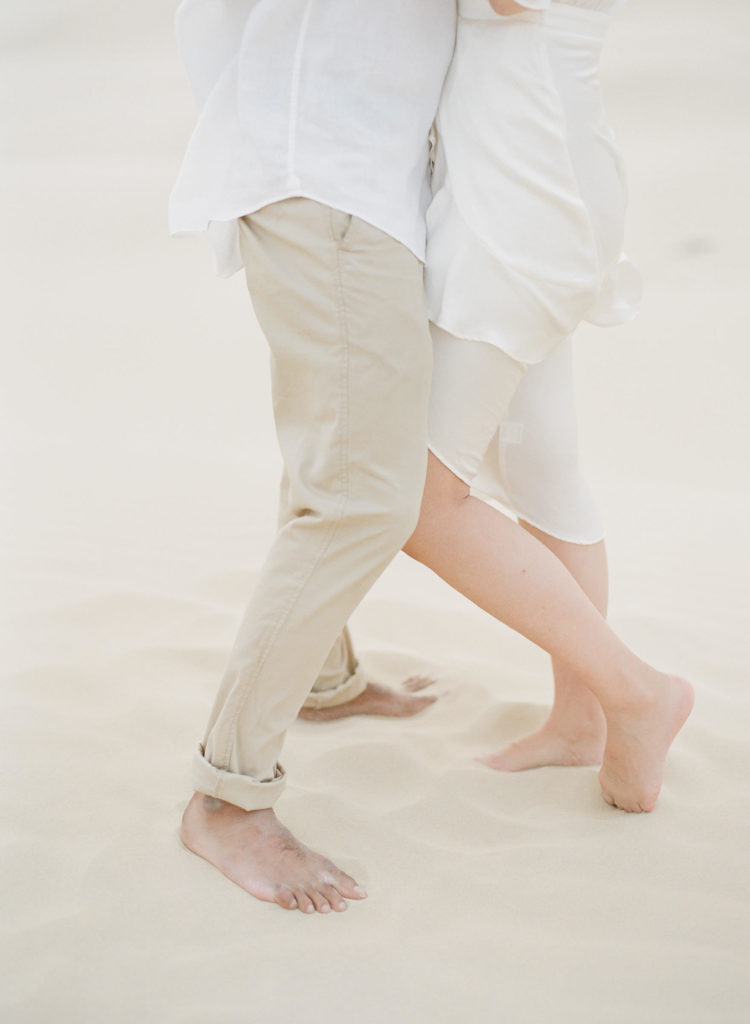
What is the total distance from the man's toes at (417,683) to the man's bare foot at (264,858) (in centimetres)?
85

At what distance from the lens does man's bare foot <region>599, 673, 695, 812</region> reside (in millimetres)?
2039

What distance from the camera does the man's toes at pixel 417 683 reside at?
2.71 m

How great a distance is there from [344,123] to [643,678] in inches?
41.2

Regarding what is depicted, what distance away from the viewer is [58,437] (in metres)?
5.93

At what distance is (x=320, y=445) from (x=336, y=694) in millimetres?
919

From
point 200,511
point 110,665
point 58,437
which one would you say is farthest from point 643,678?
point 58,437

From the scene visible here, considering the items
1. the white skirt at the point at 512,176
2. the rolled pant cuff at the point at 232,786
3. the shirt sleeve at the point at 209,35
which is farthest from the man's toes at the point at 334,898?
the shirt sleeve at the point at 209,35

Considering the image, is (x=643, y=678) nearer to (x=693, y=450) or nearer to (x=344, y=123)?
(x=344, y=123)

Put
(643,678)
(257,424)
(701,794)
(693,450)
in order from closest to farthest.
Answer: (643,678) < (701,794) < (693,450) < (257,424)

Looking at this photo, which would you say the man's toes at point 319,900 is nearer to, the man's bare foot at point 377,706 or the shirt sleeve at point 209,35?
the man's bare foot at point 377,706

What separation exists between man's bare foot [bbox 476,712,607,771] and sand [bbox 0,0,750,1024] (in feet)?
0.15

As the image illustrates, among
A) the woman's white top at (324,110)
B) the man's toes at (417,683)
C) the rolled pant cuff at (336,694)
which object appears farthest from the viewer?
the man's toes at (417,683)

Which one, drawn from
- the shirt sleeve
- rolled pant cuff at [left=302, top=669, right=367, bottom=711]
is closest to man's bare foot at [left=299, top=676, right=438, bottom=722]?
rolled pant cuff at [left=302, top=669, right=367, bottom=711]

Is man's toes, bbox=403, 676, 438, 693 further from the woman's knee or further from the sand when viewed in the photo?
the woman's knee
